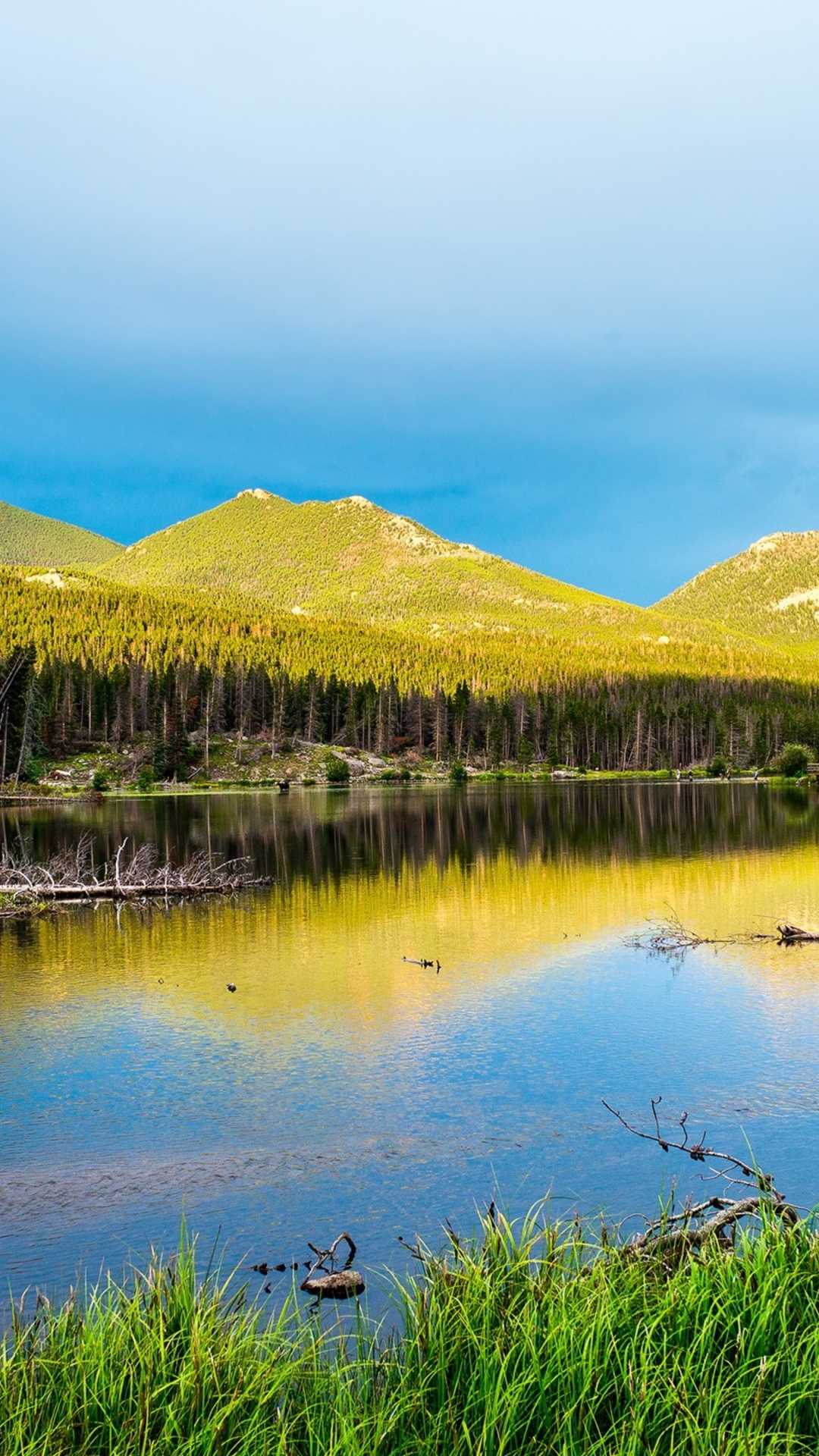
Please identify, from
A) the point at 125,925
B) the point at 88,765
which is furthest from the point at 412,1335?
the point at 88,765

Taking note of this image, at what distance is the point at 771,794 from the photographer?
Result: 394 ft

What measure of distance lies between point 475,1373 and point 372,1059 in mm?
12062

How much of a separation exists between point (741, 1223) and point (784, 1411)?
18.3 ft

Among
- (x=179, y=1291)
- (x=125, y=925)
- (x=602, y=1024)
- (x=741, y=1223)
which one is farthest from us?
(x=125, y=925)

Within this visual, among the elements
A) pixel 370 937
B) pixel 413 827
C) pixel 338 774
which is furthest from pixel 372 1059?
pixel 338 774

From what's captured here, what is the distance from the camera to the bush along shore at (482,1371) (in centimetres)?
659

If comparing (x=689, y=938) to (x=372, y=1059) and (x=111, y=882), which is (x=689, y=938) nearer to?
(x=372, y=1059)

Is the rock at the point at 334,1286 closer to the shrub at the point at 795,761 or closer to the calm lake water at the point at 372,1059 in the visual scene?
the calm lake water at the point at 372,1059

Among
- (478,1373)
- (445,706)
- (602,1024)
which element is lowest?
(602,1024)

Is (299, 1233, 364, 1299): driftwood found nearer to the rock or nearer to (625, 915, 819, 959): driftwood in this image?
the rock

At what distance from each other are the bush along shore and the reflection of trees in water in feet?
117

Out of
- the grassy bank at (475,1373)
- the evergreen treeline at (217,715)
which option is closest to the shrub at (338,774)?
the evergreen treeline at (217,715)

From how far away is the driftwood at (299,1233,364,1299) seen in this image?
1072 cm

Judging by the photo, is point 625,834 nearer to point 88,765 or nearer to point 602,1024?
point 602,1024
